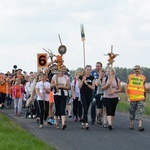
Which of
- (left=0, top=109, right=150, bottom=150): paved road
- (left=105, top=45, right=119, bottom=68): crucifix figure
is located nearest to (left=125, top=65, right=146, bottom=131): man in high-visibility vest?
(left=0, top=109, right=150, bottom=150): paved road

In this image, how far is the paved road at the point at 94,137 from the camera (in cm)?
1281

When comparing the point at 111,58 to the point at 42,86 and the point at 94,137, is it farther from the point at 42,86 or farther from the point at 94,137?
the point at 94,137

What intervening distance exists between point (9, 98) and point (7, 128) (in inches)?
514

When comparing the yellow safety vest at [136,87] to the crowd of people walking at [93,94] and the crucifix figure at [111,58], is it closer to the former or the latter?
the crowd of people walking at [93,94]

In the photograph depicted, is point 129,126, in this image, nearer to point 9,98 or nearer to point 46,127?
point 46,127

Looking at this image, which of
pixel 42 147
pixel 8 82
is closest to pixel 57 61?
pixel 42 147

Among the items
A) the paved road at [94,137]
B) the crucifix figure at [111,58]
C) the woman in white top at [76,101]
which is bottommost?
the paved road at [94,137]

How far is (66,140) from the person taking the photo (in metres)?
13.9

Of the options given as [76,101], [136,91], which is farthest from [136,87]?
[76,101]

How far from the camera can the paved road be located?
42.0 feet

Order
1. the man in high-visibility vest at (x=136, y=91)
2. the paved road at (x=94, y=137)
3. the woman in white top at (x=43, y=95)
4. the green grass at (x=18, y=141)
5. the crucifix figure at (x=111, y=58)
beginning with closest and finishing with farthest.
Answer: the green grass at (x=18, y=141) < the paved road at (x=94, y=137) < the man in high-visibility vest at (x=136, y=91) < the crucifix figure at (x=111, y=58) < the woman in white top at (x=43, y=95)

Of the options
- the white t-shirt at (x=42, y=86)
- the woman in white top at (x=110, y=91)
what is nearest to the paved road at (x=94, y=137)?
the woman in white top at (x=110, y=91)

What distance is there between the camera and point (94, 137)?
1455 cm

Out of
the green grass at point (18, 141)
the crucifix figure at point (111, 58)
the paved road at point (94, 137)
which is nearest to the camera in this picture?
the green grass at point (18, 141)
